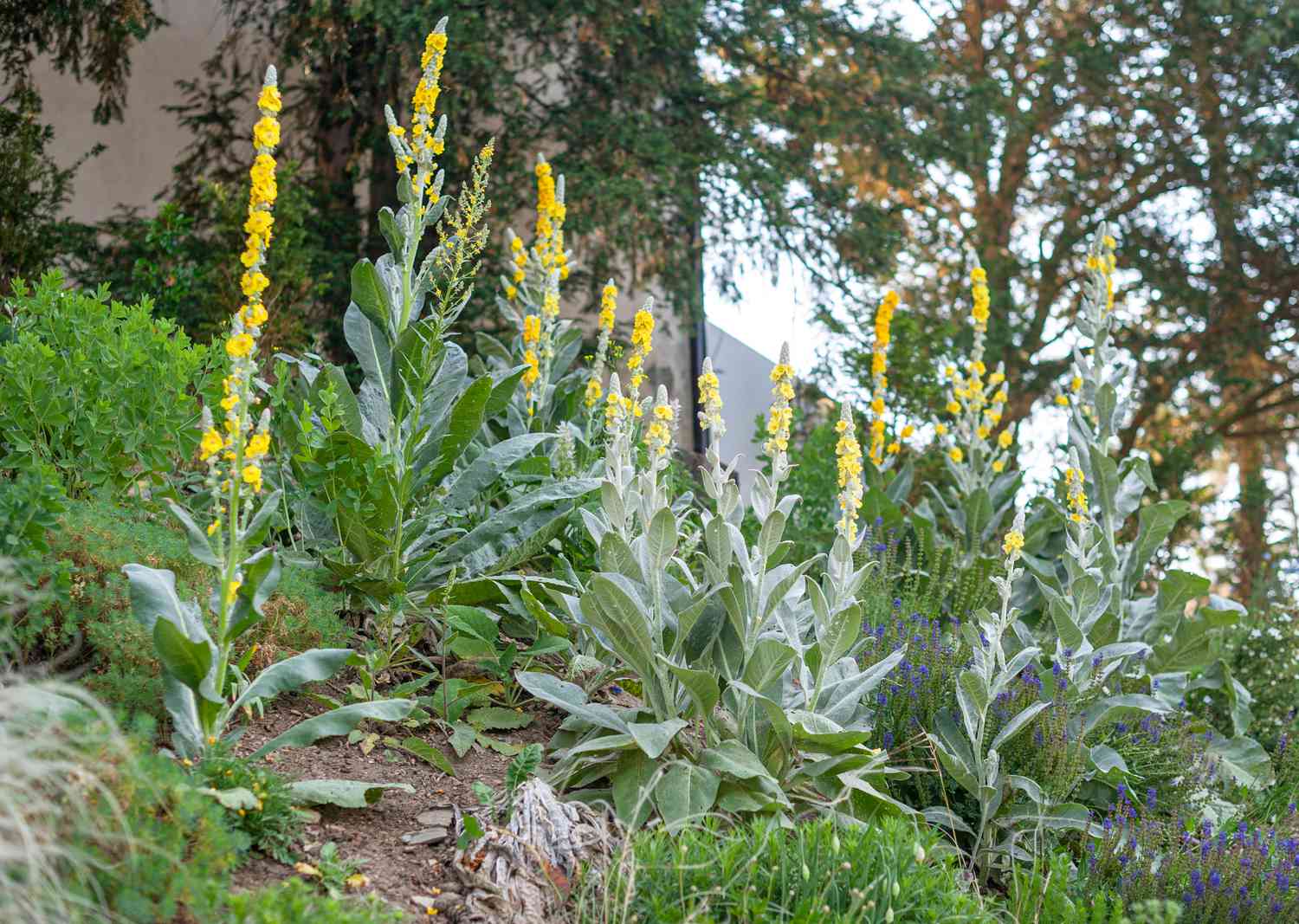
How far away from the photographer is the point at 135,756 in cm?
213

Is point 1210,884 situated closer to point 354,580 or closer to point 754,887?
point 754,887

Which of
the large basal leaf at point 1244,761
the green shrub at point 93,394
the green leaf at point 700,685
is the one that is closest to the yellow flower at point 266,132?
the green shrub at point 93,394

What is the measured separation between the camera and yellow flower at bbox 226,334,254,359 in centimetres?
252

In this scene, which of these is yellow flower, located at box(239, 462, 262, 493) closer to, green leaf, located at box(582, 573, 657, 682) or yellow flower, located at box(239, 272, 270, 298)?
yellow flower, located at box(239, 272, 270, 298)

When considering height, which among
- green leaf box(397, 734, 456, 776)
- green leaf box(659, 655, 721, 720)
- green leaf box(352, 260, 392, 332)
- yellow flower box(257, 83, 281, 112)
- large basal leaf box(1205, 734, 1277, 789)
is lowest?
large basal leaf box(1205, 734, 1277, 789)

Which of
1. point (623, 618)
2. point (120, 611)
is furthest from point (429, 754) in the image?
point (120, 611)

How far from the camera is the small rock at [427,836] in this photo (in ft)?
8.65

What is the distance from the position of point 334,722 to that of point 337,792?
0.16 m

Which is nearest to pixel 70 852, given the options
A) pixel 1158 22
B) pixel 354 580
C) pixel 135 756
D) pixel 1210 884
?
pixel 135 756

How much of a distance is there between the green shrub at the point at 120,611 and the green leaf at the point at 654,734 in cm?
95

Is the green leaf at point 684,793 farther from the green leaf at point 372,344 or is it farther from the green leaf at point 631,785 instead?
the green leaf at point 372,344

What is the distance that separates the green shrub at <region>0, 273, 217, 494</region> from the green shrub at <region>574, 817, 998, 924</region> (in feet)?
5.93

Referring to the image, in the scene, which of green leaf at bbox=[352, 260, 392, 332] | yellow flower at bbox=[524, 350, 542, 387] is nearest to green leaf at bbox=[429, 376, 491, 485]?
green leaf at bbox=[352, 260, 392, 332]

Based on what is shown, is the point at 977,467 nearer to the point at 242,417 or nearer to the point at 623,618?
the point at 623,618
